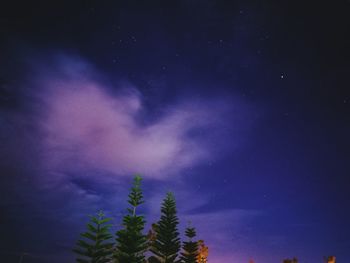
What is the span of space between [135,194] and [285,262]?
31.0m

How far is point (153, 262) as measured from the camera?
95.5ft

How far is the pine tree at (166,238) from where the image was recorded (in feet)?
96.8

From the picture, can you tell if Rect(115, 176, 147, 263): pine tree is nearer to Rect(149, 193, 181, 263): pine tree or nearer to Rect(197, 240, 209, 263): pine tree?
Rect(149, 193, 181, 263): pine tree

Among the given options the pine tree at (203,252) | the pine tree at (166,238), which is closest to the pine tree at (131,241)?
the pine tree at (166,238)

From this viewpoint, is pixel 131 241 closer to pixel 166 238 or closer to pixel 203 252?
pixel 166 238

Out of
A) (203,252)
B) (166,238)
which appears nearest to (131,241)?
(166,238)

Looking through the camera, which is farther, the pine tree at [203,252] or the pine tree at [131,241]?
the pine tree at [203,252]

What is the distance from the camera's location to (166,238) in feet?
98.7

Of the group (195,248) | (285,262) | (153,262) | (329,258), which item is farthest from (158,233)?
(285,262)

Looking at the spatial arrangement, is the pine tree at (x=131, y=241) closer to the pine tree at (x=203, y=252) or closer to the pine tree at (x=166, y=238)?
the pine tree at (x=166, y=238)

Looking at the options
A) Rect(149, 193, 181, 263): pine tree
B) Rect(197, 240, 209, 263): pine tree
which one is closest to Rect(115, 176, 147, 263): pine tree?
Rect(149, 193, 181, 263): pine tree

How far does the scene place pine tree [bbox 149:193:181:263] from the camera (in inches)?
1161

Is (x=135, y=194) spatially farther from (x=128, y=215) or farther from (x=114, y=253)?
(x=114, y=253)

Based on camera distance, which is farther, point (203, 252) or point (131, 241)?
point (203, 252)
